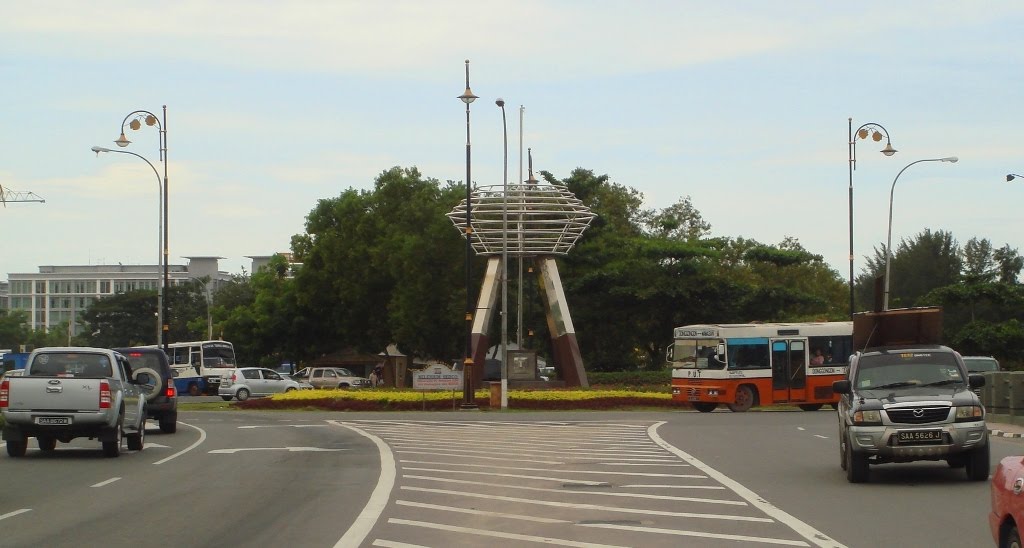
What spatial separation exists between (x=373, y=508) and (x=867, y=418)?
6.81m

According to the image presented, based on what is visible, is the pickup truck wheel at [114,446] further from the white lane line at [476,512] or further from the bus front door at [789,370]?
the bus front door at [789,370]

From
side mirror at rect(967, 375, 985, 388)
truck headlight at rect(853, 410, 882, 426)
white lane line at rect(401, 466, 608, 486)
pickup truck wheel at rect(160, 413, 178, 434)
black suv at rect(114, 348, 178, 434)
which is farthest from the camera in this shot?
pickup truck wheel at rect(160, 413, 178, 434)

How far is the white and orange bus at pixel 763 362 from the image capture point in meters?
41.5

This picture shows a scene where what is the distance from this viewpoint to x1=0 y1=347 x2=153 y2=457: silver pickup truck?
21500mm

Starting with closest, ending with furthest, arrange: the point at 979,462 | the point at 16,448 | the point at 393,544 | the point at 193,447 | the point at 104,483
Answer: the point at 393,544
the point at 979,462
the point at 104,483
the point at 16,448
the point at 193,447

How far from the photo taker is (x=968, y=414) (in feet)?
53.4

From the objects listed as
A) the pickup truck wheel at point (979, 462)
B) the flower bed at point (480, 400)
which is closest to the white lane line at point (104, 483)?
the pickup truck wheel at point (979, 462)

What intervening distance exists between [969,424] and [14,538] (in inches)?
455

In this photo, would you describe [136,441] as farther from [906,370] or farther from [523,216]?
[523,216]

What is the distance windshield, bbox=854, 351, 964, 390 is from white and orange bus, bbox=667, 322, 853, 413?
2366 cm

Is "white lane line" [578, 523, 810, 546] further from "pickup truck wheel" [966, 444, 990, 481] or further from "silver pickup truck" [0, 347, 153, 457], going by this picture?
"silver pickup truck" [0, 347, 153, 457]

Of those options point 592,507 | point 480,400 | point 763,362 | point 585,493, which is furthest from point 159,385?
point 763,362

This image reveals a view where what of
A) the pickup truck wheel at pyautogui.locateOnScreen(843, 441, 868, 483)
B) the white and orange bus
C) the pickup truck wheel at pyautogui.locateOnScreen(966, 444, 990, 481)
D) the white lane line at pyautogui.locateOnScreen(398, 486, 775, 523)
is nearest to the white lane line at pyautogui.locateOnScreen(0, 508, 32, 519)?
the white lane line at pyautogui.locateOnScreen(398, 486, 775, 523)

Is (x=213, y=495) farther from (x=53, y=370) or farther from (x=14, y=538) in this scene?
(x=53, y=370)
